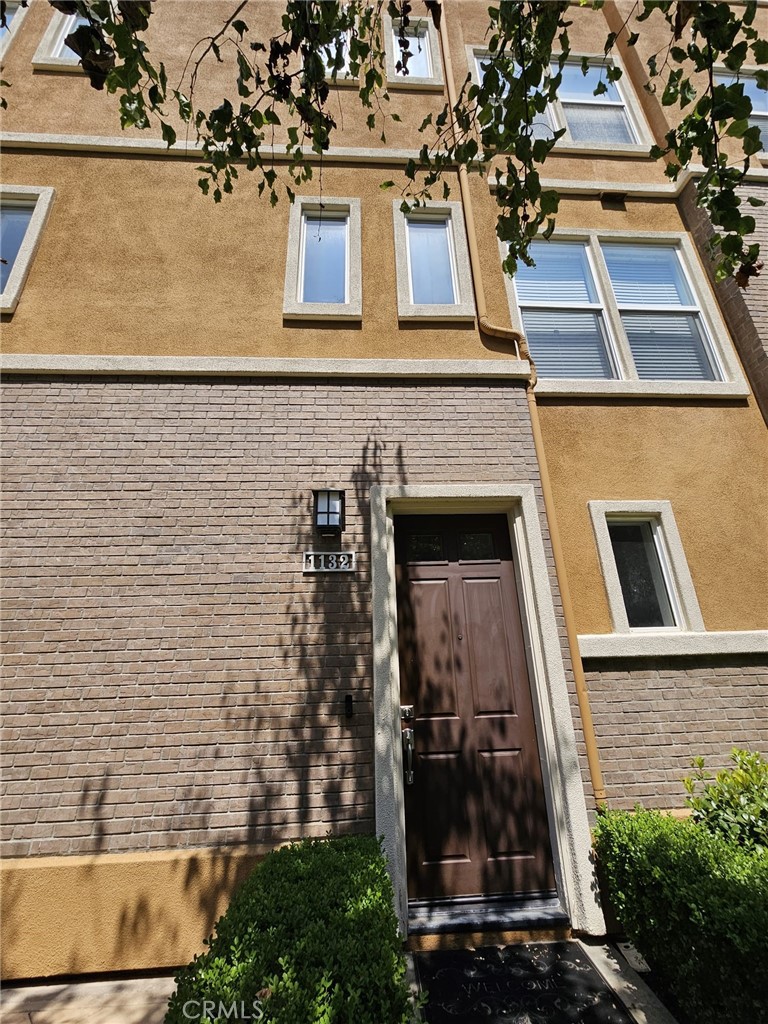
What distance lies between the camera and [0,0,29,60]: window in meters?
6.52

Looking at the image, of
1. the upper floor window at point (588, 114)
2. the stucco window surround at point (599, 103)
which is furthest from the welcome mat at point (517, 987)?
the upper floor window at point (588, 114)

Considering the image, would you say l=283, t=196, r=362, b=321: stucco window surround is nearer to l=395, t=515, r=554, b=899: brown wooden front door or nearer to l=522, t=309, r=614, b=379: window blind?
l=522, t=309, r=614, b=379: window blind

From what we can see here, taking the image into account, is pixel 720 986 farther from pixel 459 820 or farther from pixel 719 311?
pixel 719 311

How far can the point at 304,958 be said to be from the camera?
2.16 m

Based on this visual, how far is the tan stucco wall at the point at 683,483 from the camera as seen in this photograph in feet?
15.0

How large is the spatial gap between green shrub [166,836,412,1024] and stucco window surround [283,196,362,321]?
4768 mm

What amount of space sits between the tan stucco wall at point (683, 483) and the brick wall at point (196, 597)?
61cm

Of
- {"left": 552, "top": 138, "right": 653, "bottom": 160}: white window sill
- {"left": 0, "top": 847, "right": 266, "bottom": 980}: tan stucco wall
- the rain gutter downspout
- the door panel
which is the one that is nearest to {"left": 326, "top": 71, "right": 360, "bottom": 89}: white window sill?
the rain gutter downspout

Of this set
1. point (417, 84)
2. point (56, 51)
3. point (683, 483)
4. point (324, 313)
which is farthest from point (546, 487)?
point (56, 51)

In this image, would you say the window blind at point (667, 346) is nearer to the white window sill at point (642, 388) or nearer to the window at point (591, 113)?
the white window sill at point (642, 388)

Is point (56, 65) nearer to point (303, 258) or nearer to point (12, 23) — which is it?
point (12, 23)

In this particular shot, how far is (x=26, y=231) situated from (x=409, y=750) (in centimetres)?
661

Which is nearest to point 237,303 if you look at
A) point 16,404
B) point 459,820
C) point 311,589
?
point 16,404

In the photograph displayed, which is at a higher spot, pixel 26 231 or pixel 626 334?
pixel 26 231
